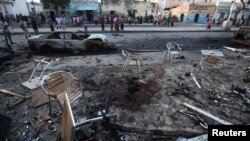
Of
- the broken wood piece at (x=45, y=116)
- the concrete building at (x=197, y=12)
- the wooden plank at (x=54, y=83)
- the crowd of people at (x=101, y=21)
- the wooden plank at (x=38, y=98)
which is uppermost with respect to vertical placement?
the concrete building at (x=197, y=12)

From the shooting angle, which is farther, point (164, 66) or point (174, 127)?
point (164, 66)

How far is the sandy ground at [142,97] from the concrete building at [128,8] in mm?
26217

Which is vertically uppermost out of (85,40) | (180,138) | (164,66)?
(85,40)

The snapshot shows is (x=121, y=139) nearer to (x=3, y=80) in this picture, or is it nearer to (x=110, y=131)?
(x=110, y=131)

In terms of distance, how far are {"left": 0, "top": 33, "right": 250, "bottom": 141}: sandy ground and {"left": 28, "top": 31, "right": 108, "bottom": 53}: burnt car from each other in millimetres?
1708

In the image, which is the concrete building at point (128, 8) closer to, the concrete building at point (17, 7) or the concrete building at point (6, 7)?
the concrete building at point (17, 7)

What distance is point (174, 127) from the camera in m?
3.99

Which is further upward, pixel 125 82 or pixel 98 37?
pixel 98 37

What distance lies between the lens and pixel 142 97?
5164mm

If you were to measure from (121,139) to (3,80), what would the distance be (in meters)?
5.66

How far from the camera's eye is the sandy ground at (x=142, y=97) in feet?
12.9

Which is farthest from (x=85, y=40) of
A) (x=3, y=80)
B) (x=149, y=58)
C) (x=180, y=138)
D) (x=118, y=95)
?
(x=180, y=138)

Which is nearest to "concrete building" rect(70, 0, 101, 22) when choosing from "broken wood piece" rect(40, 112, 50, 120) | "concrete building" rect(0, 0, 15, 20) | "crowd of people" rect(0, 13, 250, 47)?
"crowd of people" rect(0, 13, 250, 47)

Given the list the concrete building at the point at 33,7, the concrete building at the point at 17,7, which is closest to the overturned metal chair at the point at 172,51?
the concrete building at the point at 17,7
